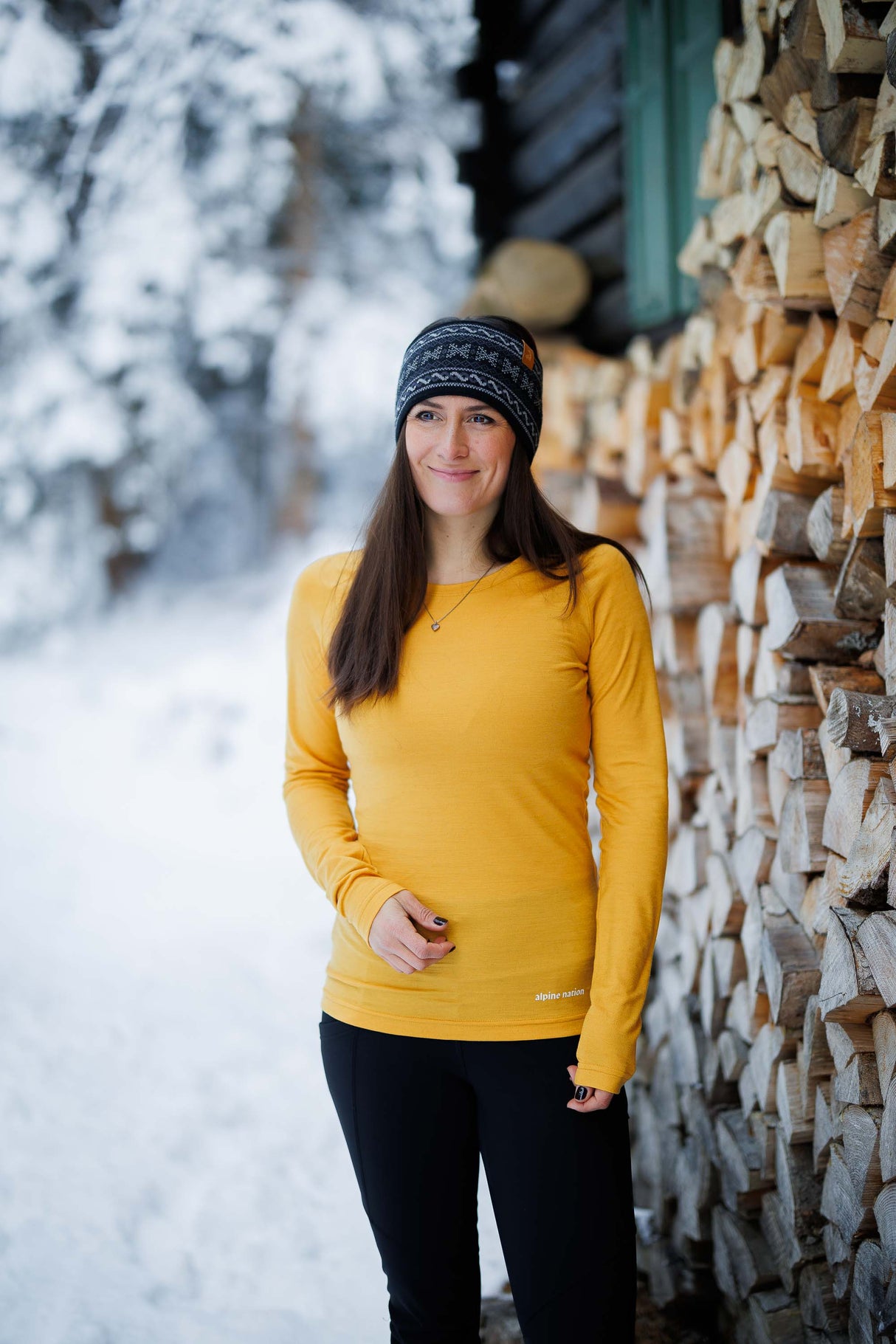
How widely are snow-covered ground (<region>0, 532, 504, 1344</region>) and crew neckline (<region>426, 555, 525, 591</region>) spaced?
1454mm

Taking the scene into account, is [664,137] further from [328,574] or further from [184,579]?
[184,579]

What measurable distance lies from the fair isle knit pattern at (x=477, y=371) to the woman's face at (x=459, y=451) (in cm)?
2

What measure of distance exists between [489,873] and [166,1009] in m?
2.10

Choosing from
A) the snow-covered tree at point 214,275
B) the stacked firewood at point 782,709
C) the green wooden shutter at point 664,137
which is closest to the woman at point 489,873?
the stacked firewood at point 782,709

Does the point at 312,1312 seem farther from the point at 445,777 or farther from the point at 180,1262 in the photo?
the point at 445,777

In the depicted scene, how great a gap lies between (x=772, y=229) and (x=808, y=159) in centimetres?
11

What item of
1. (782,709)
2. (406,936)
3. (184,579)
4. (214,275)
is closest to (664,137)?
(782,709)

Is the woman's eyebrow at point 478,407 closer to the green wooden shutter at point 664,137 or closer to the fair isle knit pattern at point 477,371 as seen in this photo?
the fair isle knit pattern at point 477,371

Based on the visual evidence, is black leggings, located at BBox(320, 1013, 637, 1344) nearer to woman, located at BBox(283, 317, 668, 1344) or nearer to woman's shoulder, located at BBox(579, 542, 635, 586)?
woman, located at BBox(283, 317, 668, 1344)

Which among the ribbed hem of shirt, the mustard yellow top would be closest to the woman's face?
the mustard yellow top

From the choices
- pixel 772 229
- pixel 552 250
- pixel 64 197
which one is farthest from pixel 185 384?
pixel 772 229

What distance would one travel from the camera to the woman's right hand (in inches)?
47.9

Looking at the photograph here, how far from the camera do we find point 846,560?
4.94ft

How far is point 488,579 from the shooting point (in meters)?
1.35
